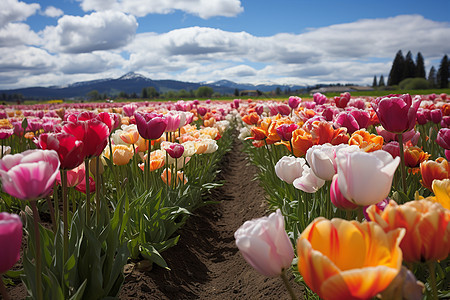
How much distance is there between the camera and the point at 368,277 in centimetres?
85

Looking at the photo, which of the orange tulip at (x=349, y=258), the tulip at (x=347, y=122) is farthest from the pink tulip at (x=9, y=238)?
the tulip at (x=347, y=122)

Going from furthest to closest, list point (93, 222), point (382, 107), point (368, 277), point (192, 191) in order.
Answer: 1. point (192, 191)
2. point (93, 222)
3. point (382, 107)
4. point (368, 277)

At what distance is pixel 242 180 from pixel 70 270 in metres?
5.98

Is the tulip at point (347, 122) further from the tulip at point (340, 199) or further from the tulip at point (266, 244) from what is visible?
the tulip at point (266, 244)

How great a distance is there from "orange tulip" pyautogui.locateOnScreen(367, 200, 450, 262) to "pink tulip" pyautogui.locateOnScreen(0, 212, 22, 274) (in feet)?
3.44

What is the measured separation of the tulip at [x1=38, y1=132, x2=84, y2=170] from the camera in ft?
5.31

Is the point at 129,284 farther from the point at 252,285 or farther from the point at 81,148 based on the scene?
the point at 81,148

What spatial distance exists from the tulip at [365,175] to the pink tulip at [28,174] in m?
0.99

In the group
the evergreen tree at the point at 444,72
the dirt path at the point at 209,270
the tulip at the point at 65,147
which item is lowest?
the dirt path at the point at 209,270

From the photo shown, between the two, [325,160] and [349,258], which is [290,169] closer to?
[325,160]

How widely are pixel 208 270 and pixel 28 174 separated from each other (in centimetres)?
288

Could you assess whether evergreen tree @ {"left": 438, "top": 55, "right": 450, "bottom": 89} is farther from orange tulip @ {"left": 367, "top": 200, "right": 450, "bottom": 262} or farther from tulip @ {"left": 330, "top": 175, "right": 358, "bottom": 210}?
orange tulip @ {"left": 367, "top": 200, "right": 450, "bottom": 262}

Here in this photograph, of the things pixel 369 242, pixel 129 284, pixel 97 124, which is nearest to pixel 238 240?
pixel 369 242

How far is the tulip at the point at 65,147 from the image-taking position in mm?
1619
